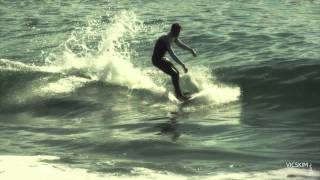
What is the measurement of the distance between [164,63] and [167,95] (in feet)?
2.95

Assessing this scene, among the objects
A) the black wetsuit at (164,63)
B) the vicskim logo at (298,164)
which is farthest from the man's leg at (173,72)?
the vicskim logo at (298,164)

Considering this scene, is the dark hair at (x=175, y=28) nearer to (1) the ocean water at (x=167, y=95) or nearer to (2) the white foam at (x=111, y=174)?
(1) the ocean water at (x=167, y=95)

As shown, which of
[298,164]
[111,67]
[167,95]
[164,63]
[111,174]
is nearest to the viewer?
[111,174]

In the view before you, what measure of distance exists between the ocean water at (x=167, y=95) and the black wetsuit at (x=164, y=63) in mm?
429

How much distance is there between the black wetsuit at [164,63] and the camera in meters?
18.1

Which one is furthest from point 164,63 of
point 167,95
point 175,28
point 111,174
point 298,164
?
point 111,174

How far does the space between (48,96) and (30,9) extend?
67.5 feet

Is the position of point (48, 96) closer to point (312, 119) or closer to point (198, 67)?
point (198, 67)

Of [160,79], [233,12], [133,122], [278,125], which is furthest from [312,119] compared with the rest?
[233,12]

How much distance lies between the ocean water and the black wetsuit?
16.9 inches

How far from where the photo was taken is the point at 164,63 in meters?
18.4

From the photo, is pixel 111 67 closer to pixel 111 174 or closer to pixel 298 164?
pixel 111 174

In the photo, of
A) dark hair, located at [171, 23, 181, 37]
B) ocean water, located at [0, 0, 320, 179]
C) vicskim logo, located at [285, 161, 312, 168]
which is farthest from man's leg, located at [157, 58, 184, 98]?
vicskim logo, located at [285, 161, 312, 168]

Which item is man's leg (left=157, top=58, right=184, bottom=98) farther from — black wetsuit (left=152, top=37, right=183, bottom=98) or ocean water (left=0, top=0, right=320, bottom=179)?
ocean water (left=0, top=0, right=320, bottom=179)
